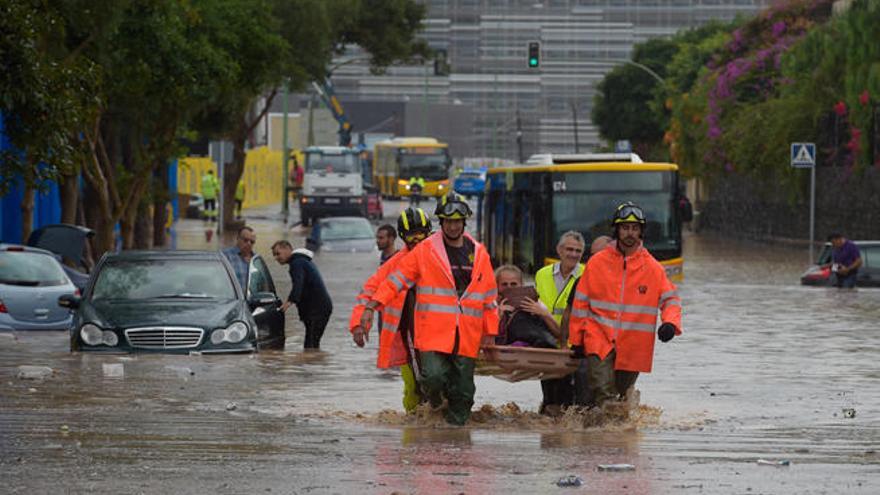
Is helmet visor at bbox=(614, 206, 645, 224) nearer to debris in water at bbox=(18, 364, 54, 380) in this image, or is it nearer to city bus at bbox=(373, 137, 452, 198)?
debris in water at bbox=(18, 364, 54, 380)

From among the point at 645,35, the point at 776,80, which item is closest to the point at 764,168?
the point at 776,80

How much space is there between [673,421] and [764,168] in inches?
1905

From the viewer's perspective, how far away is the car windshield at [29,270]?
26.8 meters

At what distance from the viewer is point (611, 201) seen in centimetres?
3800

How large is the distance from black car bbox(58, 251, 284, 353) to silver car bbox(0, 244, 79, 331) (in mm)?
4804

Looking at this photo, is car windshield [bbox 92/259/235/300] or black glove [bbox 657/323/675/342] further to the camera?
car windshield [bbox 92/259/235/300]

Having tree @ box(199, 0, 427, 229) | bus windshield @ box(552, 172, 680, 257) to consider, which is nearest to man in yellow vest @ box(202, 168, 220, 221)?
tree @ box(199, 0, 427, 229)

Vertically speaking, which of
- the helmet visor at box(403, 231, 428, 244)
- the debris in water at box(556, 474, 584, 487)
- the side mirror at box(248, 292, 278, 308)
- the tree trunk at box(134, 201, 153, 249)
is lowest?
the tree trunk at box(134, 201, 153, 249)

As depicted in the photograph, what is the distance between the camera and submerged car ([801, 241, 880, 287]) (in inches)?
1561

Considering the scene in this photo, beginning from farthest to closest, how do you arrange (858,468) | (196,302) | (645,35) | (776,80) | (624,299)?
1. (645,35)
2. (776,80)
3. (196,302)
4. (624,299)
5. (858,468)

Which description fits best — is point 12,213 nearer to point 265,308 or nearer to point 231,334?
point 265,308

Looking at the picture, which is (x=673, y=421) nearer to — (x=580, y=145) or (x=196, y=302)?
(x=196, y=302)

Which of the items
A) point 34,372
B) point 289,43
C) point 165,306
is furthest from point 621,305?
point 289,43

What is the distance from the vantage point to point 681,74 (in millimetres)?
90188
